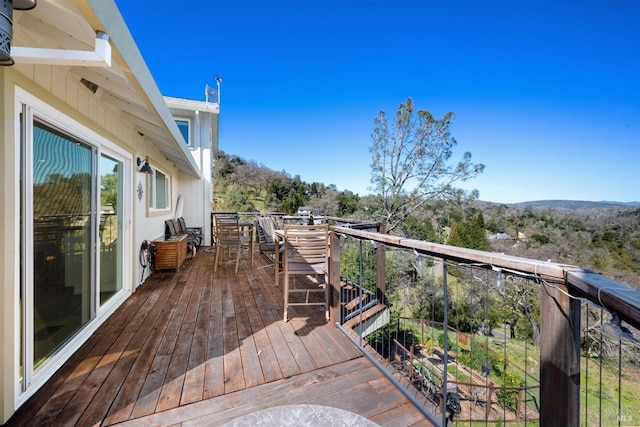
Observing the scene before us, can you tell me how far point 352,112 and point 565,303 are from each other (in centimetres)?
1777

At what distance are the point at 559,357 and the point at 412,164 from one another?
1564 centimetres

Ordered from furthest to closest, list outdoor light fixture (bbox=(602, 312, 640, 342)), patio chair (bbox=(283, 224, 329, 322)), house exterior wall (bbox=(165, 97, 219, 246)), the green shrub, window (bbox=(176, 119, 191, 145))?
window (bbox=(176, 119, 191, 145)) < house exterior wall (bbox=(165, 97, 219, 246)) < the green shrub < patio chair (bbox=(283, 224, 329, 322)) < outdoor light fixture (bbox=(602, 312, 640, 342))

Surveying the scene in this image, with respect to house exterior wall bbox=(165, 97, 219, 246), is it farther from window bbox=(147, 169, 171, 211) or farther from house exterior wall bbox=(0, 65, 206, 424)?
house exterior wall bbox=(0, 65, 206, 424)

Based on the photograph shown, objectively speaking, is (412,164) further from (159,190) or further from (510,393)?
(159,190)

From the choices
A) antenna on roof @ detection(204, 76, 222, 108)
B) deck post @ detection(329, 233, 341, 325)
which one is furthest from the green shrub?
antenna on roof @ detection(204, 76, 222, 108)

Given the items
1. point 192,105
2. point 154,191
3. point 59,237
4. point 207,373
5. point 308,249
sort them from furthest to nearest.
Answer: point 192,105
point 154,191
point 308,249
point 59,237
point 207,373

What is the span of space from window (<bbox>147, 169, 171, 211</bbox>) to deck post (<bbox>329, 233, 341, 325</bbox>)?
11.6 ft

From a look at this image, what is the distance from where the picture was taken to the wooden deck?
1594mm

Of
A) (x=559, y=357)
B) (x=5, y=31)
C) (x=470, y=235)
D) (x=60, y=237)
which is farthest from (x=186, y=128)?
(x=470, y=235)

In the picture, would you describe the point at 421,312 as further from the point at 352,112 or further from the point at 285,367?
the point at 352,112

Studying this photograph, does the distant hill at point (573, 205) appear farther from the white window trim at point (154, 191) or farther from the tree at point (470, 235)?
the white window trim at point (154, 191)

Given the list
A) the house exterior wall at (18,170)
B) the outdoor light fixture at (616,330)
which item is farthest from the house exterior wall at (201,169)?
the outdoor light fixture at (616,330)

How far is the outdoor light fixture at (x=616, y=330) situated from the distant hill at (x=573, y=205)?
65.6 feet

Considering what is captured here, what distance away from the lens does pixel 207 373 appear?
1962 millimetres
